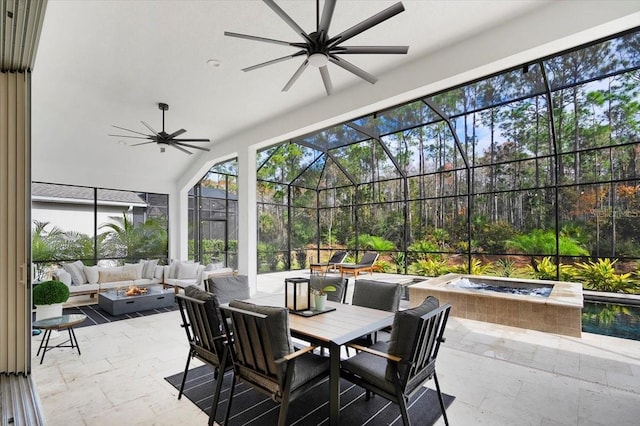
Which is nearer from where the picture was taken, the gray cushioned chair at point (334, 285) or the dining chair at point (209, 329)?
the dining chair at point (209, 329)

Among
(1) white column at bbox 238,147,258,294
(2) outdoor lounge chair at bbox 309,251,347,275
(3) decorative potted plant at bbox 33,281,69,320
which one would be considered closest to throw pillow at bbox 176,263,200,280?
(1) white column at bbox 238,147,258,294

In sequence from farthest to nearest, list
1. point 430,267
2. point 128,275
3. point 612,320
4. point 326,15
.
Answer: point 430,267
point 128,275
point 612,320
point 326,15

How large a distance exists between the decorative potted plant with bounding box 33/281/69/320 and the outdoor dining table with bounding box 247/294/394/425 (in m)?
3.64

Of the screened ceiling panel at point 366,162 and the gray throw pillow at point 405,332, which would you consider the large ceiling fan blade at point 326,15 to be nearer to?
the gray throw pillow at point 405,332

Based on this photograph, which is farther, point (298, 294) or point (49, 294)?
point (49, 294)

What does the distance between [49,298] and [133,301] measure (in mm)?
1499

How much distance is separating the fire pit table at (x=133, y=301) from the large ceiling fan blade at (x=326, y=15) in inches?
214

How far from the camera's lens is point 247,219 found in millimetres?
6762

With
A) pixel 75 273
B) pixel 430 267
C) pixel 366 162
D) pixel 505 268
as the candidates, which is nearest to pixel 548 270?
pixel 505 268

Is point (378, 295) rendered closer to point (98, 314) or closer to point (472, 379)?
point (472, 379)

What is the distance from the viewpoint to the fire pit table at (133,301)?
5.64m

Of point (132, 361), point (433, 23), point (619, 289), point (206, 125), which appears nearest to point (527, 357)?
point (433, 23)

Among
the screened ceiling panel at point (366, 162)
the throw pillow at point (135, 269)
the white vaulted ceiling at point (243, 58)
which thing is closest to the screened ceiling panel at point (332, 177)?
the screened ceiling panel at point (366, 162)

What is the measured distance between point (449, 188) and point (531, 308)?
5329 millimetres
